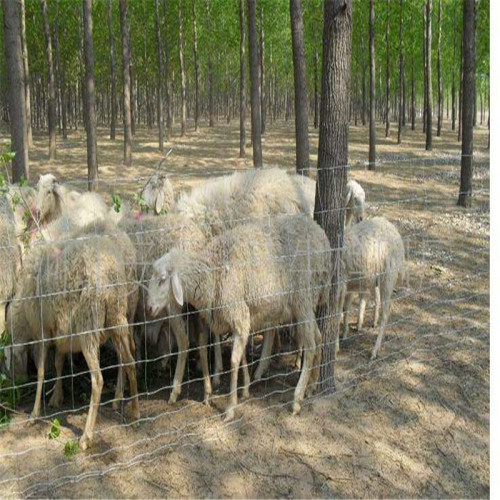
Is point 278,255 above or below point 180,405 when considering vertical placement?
above

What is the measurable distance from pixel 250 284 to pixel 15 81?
579cm

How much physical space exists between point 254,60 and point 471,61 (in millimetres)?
4968

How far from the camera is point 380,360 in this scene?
6.17m

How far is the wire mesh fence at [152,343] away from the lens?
4777 mm

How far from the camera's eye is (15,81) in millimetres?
8969

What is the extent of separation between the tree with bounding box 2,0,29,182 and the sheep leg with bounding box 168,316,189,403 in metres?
4.29

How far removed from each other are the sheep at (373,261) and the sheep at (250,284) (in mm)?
Result: 769

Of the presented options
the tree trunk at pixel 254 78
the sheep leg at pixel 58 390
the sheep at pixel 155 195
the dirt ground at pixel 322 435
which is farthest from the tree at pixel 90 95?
the sheep leg at pixel 58 390

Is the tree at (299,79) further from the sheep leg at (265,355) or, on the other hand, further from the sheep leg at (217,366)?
the sheep leg at (217,366)

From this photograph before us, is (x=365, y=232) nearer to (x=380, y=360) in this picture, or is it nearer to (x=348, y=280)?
(x=348, y=280)

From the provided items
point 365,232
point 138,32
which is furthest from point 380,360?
point 138,32

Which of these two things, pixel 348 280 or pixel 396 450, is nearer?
pixel 396 450

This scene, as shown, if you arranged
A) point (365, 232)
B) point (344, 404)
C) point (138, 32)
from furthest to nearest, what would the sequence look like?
point (138, 32), point (365, 232), point (344, 404)

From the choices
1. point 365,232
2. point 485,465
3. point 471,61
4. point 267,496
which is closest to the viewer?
point 267,496
